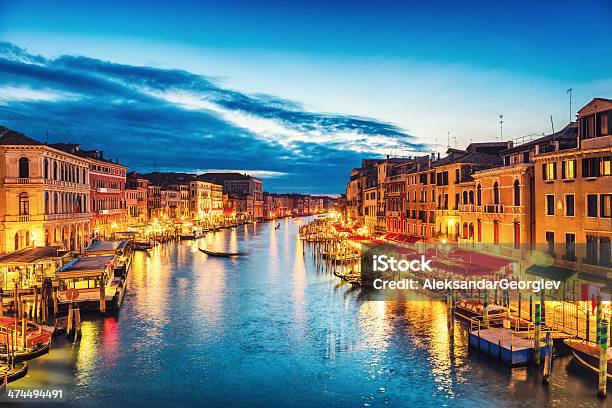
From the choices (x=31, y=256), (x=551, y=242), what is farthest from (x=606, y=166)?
(x=31, y=256)

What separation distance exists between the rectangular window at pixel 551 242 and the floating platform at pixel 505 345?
617 centimetres

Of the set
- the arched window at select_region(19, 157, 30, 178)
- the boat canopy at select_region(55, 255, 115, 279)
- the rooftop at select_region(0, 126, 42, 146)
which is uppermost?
the rooftop at select_region(0, 126, 42, 146)

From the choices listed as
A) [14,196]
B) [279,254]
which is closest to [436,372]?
[14,196]

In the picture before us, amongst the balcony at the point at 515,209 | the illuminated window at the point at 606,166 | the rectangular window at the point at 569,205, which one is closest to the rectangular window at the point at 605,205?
the illuminated window at the point at 606,166

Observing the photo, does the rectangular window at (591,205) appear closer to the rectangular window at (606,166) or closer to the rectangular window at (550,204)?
the rectangular window at (606,166)

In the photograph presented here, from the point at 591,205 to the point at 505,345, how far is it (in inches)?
308

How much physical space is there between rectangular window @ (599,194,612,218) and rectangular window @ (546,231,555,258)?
10.4ft

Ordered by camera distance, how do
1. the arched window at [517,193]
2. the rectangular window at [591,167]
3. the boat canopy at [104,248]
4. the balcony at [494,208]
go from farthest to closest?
the boat canopy at [104,248]
the balcony at [494,208]
the arched window at [517,193]
the rectangular window at [591,167]

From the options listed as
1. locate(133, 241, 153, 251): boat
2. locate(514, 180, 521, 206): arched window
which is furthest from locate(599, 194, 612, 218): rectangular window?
locate(133, 241, 153, 251): boat

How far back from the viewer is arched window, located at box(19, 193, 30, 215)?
3553 cm

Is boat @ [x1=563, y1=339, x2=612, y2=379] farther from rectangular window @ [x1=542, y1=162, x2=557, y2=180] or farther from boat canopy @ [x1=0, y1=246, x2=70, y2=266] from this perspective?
boat canopy @ [x1=0, y1=246, x2=70, y2=266]

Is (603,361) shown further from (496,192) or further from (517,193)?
(496,192)

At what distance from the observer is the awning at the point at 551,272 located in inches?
869

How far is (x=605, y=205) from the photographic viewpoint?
816 inches
